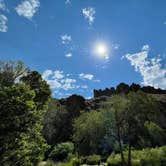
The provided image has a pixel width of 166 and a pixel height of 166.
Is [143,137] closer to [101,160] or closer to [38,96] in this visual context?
[101,160]

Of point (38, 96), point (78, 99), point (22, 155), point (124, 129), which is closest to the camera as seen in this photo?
point (22, 155)

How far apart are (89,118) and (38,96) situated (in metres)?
20.5

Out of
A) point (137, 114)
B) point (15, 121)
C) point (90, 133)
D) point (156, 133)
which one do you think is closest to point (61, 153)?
point (90, 133)

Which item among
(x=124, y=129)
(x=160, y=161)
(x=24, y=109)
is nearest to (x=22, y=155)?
(x=24, y=109)

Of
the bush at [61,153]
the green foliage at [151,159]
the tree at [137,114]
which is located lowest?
→ the green foliage at [151,159]

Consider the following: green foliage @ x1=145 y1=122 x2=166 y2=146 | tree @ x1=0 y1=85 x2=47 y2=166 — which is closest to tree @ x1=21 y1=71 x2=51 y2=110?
tree @ x1=0 y1=85 x2=47 y2=166

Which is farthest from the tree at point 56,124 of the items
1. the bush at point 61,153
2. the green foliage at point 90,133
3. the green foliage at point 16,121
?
the green foliage at point 16,121

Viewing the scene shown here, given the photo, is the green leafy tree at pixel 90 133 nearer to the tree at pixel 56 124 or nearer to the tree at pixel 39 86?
the tree at pixel 56 124

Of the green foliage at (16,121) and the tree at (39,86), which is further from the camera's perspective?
the tree at (39,86)

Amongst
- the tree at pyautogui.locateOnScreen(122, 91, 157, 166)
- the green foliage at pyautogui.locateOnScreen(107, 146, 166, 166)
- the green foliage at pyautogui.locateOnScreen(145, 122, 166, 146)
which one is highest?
the tree at pyautogui.locateOnScreen(122, 91, 157, 166)

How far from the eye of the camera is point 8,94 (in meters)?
12.2

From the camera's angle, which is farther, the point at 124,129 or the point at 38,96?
the point at 124,129

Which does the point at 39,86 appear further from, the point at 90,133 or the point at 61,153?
the point at 61,153

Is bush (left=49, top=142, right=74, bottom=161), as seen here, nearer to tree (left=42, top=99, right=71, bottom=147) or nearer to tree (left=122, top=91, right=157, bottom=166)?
tree (left=42, top=99, right=71, bottom=147)
